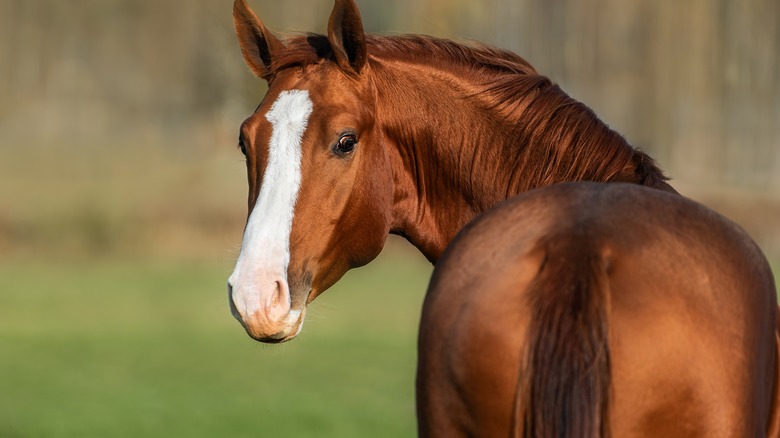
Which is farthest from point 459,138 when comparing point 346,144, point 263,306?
point 263,306

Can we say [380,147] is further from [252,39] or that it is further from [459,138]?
[252,39]

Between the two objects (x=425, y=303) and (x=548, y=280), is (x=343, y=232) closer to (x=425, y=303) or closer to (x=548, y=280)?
(x=425, y=303)

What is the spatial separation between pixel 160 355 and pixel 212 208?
7.66 m

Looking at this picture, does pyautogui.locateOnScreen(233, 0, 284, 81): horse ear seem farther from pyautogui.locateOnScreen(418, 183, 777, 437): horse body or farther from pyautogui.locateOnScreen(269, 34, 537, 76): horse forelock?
pyautogui.locateOnScreen(418, 183, 777, 437): horse body

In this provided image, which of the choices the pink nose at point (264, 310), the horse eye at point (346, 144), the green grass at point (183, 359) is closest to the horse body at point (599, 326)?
the pink nose at point (264, 310)

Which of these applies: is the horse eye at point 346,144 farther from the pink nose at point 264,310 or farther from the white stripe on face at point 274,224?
the pink nose at point 264,310

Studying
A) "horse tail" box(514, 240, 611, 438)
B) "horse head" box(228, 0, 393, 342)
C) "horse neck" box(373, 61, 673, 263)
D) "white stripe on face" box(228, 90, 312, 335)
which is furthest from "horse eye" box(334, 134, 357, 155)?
"horse tail" box(514, 240, 611, 438)

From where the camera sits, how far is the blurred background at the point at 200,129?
69.7 ft

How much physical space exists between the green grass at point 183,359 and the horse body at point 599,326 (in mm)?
3141

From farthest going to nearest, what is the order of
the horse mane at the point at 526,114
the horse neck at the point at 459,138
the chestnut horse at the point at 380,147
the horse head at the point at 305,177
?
1. the horse neck at the point at 459,138
2. the horse mane at the point at 526,114
3. the chestnut horse at the point at 380,147
4. the horse head at the point at 305,177

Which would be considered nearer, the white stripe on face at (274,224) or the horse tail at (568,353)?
the horse tail at (568,353)

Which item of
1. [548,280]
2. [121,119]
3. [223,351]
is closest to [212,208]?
[121,119]

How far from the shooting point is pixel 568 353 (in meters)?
2.19

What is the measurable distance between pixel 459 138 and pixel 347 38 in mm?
538
